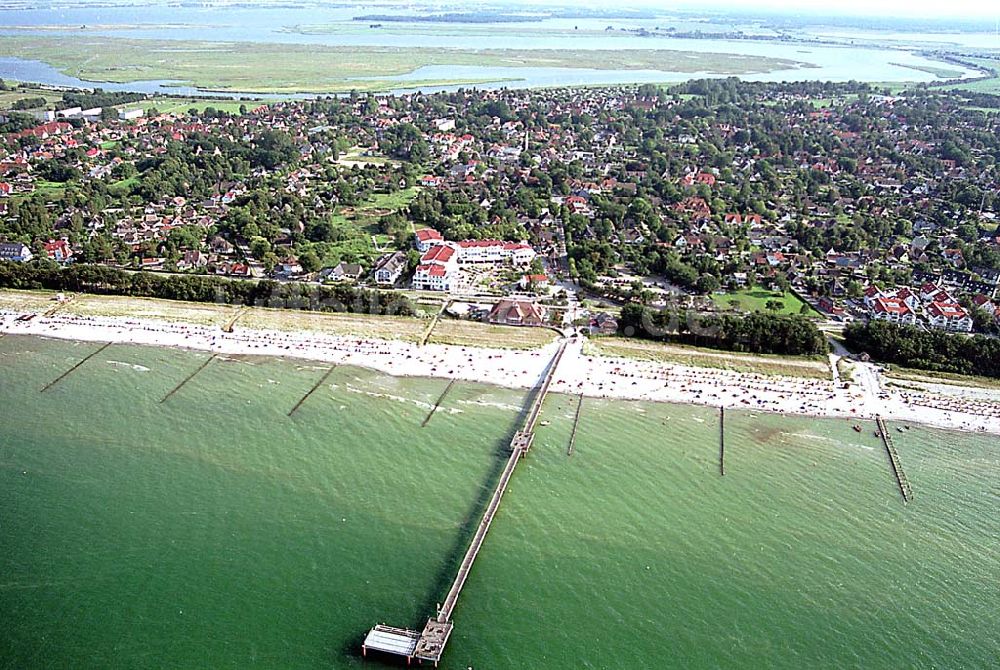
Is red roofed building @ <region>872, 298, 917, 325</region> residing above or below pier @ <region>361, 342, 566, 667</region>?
above

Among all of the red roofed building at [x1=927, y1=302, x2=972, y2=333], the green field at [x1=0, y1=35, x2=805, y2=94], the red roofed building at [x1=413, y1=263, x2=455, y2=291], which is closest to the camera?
the red roofed building at [x1=927, y1=302, x2=972, y2=333]

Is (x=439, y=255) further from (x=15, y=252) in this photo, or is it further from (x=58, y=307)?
(x=15, y=252)

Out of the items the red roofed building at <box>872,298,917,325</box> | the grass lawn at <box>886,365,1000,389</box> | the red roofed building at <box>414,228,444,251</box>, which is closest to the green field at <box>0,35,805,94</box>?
the red roofed building at <box>414,228,444,251</box>

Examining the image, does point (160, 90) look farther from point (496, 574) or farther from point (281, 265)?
point (496, 574)

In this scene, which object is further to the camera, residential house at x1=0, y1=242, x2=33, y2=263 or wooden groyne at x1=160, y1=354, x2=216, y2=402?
residential house at x1=0, y1=242, x2=33, y2=263

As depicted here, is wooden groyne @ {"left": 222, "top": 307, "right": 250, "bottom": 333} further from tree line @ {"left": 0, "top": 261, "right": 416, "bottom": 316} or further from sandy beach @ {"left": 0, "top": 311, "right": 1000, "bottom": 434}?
tree line @ {"left": 0, "top": 261, "right": 416, "bottom": 316}

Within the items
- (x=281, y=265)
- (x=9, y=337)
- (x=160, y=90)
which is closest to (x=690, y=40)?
(x=160, y=90)

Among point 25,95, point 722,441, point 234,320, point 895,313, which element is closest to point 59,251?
point 234,320
